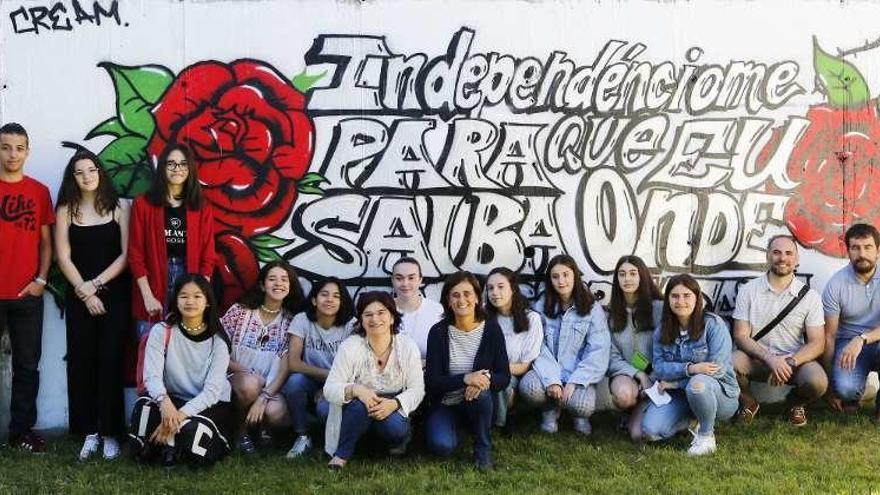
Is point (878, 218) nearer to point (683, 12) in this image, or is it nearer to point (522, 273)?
point (683, 12)

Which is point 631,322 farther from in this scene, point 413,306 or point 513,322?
point 413,306

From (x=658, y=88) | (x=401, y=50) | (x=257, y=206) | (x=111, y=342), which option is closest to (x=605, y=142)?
(x=658, y=88)

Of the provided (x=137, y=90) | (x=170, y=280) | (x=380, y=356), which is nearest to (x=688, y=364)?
(x=380, y=356)

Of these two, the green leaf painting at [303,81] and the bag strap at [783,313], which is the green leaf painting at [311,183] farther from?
the bag strap at [783,313]

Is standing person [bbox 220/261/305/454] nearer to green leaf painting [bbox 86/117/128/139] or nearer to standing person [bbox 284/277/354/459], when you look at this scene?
standing person [bbox 284/277/354/459]

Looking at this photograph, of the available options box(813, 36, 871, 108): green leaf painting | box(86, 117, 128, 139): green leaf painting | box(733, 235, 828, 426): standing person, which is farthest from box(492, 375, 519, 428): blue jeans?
box(813, 36, 871, 108): green leaf painting

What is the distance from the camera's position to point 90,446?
5664 mm

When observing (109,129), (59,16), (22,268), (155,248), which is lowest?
(22,268)

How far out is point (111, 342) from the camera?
19.1 feet

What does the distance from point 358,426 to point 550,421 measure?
1.51m

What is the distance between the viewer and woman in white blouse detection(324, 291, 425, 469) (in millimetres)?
5238

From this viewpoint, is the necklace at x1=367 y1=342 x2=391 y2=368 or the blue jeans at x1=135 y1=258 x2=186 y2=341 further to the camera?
the blue jeans at x1=135 y1=258 x2=186 y2=341

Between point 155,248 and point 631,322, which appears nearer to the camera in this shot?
point 155,248

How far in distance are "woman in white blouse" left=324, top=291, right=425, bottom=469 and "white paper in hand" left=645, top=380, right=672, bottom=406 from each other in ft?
5.15
